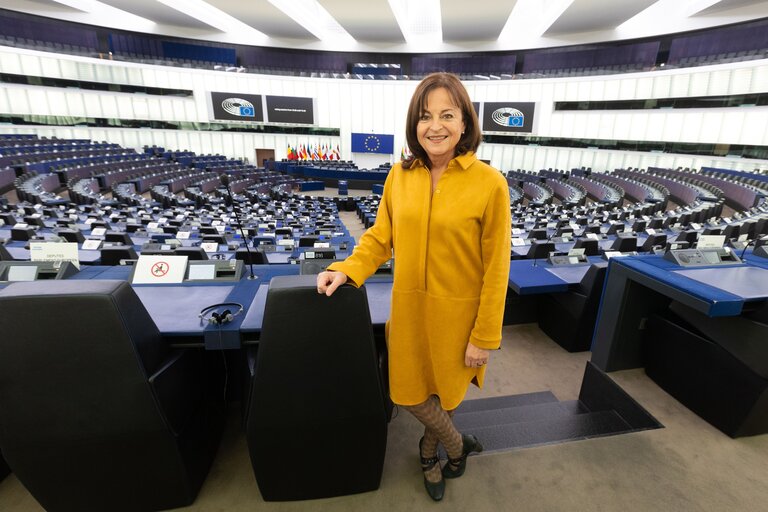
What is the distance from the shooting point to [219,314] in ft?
5.02

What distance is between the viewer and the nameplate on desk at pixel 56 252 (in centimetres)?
215

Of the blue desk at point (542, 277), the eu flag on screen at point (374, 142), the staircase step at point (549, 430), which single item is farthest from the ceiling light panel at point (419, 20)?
the staircase step at point (549, 430)

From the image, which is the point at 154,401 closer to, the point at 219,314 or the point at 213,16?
the point at 219,314

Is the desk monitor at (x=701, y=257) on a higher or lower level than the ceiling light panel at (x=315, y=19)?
lower

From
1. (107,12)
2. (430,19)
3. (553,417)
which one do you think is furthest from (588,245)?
(107,12)

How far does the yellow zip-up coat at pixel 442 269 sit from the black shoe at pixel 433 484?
0.35 metres

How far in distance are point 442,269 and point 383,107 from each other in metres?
27.3

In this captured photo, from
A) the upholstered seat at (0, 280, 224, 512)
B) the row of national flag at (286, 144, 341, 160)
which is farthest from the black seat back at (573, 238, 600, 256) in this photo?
the row of national flag at (286, 144, 341, 160)

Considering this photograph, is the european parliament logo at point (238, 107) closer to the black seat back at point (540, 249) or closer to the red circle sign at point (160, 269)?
the black seat back at point (540, 249)

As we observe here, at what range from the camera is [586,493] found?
1.52 meters

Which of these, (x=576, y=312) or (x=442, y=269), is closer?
(x=442, y=269)

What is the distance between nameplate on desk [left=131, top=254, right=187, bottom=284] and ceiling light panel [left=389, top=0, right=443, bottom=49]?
2056 centimetres

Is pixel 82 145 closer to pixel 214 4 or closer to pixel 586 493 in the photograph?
pixel 214 4

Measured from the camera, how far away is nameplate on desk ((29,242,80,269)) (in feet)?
7.05
